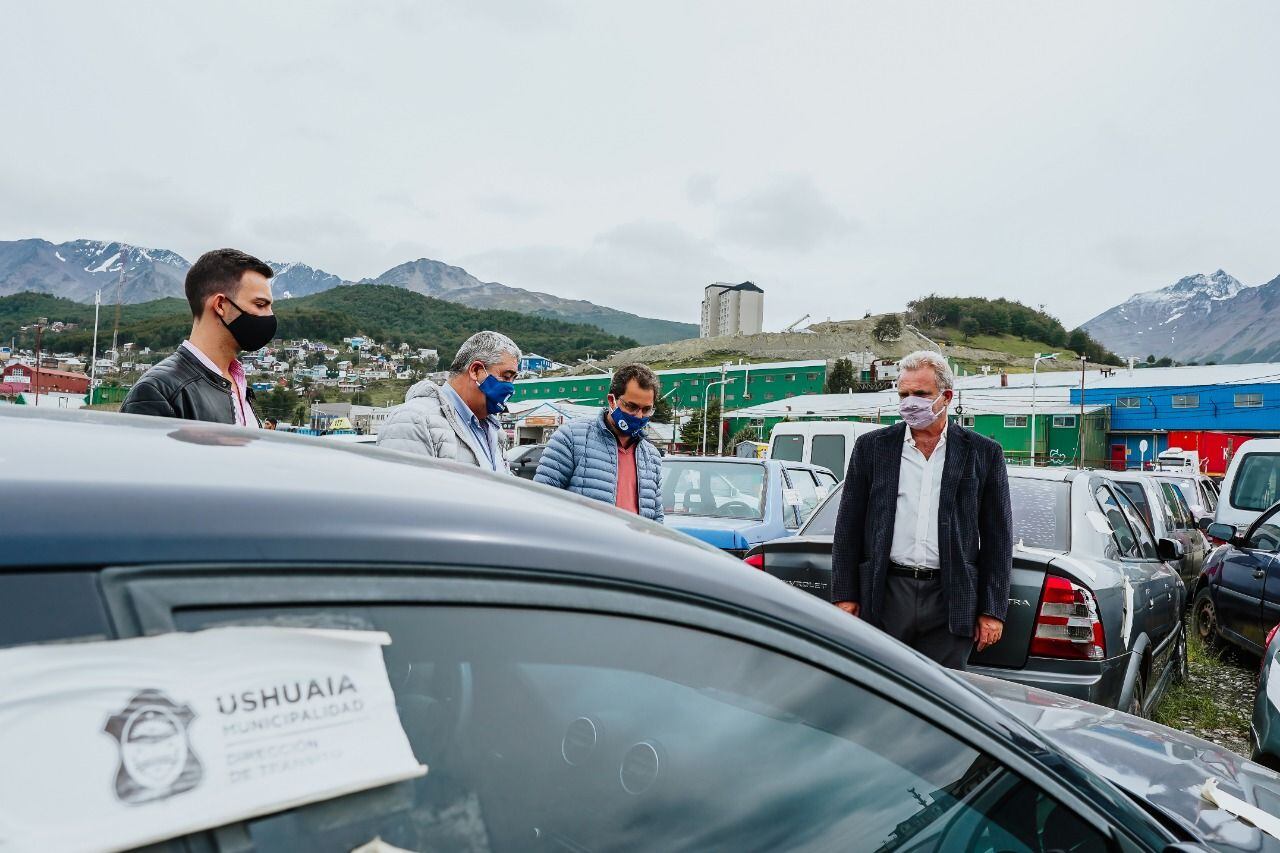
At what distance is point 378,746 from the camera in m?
0.81

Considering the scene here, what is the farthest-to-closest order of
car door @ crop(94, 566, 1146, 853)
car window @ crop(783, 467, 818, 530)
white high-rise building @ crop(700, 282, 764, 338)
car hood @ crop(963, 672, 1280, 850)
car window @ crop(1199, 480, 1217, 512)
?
white high-rise building @ crop(700, 282, 764, 338) → car window @ crop(1199, 480, 1217, 512) → car window @ crop(783, 467, 818, 530) → car hood @ crop(963, 672, 1280, 850) → car door @ crop(94, 566, 1146, 853)

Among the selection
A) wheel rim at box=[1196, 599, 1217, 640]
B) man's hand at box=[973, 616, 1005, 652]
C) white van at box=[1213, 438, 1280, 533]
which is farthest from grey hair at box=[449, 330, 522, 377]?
white van at box=[1213, 438, 1280, 533]

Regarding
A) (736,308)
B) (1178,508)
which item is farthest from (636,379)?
(736,308)

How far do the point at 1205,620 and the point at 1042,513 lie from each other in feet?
16.8

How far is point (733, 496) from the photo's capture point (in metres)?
7.21

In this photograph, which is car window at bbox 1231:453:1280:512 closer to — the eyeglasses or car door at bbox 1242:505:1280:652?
car door at bbox 1242:505:1280:652

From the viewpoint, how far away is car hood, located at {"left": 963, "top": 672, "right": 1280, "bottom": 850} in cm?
157

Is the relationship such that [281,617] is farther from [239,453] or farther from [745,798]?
[745,798]

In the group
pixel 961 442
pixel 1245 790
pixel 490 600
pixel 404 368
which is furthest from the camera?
pixel 404 368

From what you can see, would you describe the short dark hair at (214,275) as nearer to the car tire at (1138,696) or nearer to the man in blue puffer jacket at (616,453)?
the man in blue puffer jacket at (616,453)

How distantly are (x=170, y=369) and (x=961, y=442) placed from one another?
122 inches

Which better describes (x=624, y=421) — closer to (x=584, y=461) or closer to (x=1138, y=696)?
(x=584, y=461)

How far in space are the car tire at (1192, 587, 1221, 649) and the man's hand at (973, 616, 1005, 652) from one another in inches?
218

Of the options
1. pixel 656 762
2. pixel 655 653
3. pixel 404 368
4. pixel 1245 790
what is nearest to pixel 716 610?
pixel 655 653
